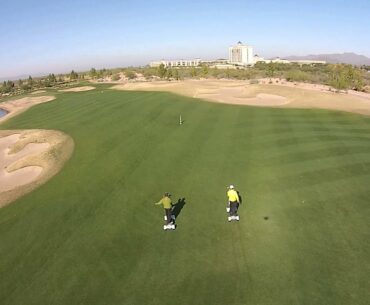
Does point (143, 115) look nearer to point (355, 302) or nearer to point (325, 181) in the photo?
point (325, 181)

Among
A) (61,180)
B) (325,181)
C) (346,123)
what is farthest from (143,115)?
(325,181)

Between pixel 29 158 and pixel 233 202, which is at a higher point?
pixel 233 202

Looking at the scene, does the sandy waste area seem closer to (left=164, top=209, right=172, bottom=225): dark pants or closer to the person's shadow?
the person's shadow

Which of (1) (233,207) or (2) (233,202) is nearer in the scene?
(2) (233,202)

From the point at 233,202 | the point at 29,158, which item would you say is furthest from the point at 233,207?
the point at 29,158

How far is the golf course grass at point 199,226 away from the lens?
444 inches

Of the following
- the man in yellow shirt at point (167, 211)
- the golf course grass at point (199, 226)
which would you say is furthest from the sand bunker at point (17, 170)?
the man in yellow shirt at point (167, 211)

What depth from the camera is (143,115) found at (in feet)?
127

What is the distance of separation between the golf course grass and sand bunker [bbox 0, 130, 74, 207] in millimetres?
1140

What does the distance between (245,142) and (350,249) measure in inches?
570

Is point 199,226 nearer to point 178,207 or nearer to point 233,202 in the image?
point 233,202

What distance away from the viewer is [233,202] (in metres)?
15.0

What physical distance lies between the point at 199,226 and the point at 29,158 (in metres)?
17.2

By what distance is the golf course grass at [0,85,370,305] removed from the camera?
11.3 m
